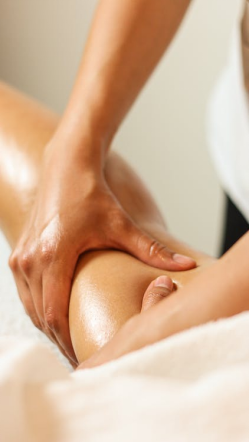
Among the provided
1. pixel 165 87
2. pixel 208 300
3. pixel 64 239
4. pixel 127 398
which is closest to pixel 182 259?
pixel 64 239

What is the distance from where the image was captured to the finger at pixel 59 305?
82 centimetres

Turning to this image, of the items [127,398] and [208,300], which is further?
[208,300]

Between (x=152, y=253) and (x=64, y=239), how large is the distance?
0.11 metres

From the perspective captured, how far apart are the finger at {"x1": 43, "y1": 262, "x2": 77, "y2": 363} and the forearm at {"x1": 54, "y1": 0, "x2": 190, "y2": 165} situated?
21cm

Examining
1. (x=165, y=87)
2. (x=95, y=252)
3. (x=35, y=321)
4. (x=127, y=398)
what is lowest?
(x=165, y=87)

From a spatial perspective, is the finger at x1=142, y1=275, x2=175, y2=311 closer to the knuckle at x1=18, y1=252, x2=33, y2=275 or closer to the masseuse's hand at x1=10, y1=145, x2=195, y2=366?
the masseuse's hand at x1=10, y1=145, x2=195, y2=366

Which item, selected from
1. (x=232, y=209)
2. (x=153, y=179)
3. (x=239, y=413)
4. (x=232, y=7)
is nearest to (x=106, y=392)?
(x=239, y=413)

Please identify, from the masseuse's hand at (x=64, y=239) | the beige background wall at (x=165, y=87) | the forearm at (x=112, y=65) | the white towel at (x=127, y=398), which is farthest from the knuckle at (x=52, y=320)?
the beige background wall at (x=165, y=87)

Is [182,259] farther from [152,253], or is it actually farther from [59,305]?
[59,305]

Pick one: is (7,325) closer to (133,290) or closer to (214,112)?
(133,290)

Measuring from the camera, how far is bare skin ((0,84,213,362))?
75cm

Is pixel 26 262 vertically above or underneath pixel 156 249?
underneath

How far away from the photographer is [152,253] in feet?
2.77

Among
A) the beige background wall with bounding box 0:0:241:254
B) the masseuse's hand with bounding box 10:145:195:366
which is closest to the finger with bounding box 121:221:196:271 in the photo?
the masseuse's hand with bounding box 10:145:195:366
